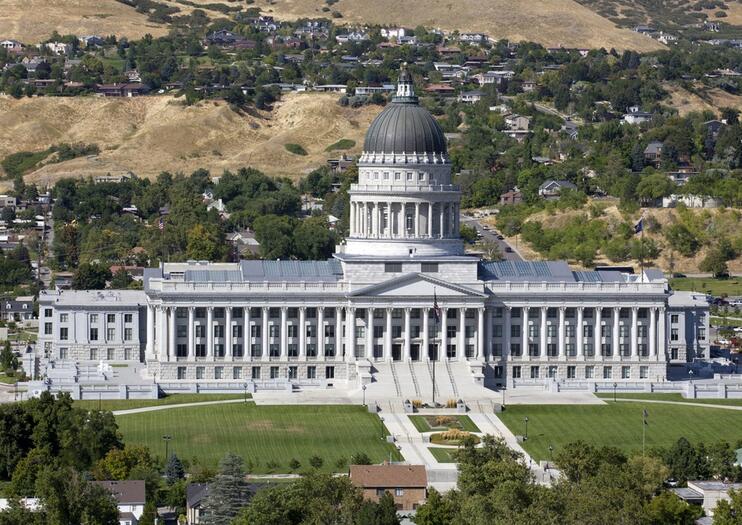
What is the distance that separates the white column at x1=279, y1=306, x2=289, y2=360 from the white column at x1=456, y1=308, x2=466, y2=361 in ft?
37.2

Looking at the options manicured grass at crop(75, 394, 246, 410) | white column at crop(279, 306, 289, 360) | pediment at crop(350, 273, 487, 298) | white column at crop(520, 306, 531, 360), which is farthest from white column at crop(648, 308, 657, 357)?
manicured grass at crop(75, 394, 246, 410)

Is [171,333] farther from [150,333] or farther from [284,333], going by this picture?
[284,333]

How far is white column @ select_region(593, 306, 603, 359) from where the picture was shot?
164 m

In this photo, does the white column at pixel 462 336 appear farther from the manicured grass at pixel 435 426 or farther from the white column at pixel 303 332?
the manicured grass at pixel 435 426

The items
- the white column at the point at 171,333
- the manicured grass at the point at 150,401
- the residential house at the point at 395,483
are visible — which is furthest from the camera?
the white column at the point at 171,333

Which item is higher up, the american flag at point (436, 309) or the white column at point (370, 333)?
the american flag at point (436, 309)

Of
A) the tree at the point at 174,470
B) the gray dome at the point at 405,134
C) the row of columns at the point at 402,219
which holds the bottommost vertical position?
the tree at the point at 174,470

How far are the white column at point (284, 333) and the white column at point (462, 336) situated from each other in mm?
11351

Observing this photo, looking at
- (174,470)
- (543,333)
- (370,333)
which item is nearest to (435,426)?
(370,333)

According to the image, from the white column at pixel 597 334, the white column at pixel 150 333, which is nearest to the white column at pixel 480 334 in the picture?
the white column at pixel 597 334

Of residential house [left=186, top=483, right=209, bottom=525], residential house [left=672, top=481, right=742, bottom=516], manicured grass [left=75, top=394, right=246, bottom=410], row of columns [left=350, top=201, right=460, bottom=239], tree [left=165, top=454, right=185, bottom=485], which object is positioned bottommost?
manicured grass [left=75, top=394, right=246, bottom=410]

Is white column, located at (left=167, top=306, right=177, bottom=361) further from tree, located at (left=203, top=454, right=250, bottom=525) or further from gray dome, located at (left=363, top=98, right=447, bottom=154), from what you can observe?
tree, located at (left=203, top=454, right=250, bottom=525)

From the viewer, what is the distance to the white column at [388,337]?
160300 mm

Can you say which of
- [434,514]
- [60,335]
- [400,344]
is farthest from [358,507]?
[60,335]
